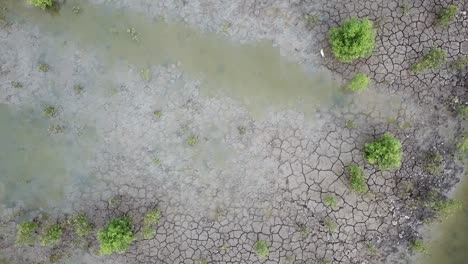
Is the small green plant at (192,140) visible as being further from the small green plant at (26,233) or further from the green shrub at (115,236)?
the small green plant at (26,233)

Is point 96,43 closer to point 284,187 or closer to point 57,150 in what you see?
point 57,150

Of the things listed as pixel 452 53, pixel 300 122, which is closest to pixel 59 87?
pixel 300 122

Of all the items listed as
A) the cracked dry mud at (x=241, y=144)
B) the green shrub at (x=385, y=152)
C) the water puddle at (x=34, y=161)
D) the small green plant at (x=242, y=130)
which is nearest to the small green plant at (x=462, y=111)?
the cracked dry mud at (x=241, y=144)

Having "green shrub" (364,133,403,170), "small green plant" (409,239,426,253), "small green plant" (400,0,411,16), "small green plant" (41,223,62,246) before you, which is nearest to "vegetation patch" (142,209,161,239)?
"small green plant" (41,223,62,246)

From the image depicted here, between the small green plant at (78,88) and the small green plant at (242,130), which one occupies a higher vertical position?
the small green plant at (242,130)

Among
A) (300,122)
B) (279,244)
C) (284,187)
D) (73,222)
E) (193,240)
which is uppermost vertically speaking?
(300,122)

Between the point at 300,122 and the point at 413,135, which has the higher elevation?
the point at 413,135
